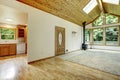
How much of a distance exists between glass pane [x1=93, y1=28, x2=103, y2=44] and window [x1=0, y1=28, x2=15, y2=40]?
7563 mm

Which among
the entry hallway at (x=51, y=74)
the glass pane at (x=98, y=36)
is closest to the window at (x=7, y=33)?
the entry hallway at (x=51, y=74)

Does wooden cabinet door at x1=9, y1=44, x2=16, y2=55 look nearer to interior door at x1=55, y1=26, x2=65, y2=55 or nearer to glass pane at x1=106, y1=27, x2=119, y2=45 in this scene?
interior door at x1=55, y1=26, x2=65, y2=55

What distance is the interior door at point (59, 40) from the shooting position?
5.28 m

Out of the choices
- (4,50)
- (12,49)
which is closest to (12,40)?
(12,49)

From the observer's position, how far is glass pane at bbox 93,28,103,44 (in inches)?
335

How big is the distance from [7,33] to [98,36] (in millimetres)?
8052

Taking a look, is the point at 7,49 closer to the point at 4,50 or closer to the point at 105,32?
the point at 4,50

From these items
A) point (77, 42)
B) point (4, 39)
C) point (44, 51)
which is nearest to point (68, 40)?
point (77, 42)

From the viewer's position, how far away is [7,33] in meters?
5.73

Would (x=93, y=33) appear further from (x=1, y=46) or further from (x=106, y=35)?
(x=1, y=46)

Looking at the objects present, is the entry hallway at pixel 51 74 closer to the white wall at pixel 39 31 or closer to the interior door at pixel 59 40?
the white wall at pixel 39 31

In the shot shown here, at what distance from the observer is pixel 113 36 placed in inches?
309

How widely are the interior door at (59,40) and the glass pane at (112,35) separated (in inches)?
191

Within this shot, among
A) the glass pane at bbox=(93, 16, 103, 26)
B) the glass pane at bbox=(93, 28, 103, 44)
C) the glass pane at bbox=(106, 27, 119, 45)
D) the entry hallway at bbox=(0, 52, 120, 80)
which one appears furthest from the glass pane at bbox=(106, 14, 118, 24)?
the entry hallway at bbox=(0, 52, 120, 80)
